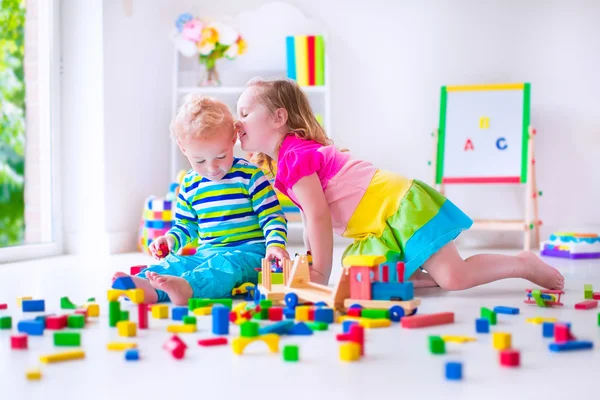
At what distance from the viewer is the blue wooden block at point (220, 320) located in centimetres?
133

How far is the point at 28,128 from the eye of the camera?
338 centimetres

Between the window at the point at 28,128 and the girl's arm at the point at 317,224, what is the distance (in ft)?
5.74

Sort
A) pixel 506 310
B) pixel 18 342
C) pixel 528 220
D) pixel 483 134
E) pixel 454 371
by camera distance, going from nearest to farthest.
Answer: pixel 454 371 < pixel 18 342 < pixel 506 310 < pixel 528 220 < pixel 483 134

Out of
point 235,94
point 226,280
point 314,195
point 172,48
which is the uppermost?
point 172,48

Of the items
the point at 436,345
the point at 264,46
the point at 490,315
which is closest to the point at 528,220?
the point at 264,46

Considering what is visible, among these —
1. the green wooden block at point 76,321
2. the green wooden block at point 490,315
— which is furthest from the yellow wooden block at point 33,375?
the green wooden block at point 490,315

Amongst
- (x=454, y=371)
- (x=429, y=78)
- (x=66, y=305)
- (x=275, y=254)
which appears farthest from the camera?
(x=429, y=78)

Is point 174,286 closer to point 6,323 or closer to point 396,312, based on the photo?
point 6,323

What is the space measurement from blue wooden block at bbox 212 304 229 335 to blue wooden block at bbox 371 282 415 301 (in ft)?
1.08

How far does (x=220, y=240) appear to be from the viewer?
1992mm

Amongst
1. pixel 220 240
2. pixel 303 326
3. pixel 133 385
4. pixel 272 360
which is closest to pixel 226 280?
pixel 220 240

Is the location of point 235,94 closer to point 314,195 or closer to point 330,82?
point 330,82

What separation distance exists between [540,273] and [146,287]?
1.01 metres

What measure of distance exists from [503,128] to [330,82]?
95 cm
